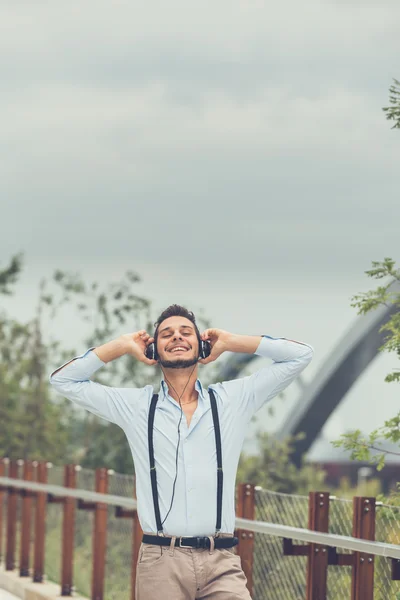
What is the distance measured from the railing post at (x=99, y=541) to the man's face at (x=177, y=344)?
5.57 meters

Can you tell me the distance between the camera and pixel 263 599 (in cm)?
847

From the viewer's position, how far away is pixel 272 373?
5.23 m

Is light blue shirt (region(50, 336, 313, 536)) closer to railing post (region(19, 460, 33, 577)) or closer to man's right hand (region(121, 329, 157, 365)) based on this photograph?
man's right hand (region(121, 329, 157, 365))

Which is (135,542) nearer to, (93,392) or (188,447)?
(93,392)

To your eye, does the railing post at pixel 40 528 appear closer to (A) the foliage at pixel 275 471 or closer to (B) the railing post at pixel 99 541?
(B) the railing post at pixel 99 541

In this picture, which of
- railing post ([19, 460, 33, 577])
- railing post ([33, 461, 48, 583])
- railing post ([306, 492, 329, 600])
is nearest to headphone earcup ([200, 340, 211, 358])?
railing post ([306, 492, 329, 600])

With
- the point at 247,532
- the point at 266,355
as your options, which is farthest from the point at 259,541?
the point at 266,355

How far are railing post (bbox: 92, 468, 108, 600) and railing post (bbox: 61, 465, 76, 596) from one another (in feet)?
2.21

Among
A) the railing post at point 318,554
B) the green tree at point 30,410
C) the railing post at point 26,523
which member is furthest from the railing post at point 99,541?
the green tree at point 30,410

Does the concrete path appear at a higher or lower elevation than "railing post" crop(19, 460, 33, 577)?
lower

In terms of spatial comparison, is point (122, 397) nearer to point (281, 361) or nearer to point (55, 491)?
point (281, 361)

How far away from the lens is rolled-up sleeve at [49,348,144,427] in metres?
5.15

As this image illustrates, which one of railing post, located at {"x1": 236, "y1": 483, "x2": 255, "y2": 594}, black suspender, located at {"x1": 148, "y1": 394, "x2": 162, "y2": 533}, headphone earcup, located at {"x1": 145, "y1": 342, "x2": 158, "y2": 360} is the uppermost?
headphone earcup, located at {"x1": 145, "y1": 342, "x2": 158, "y2": 360}

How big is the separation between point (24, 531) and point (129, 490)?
134 inches
